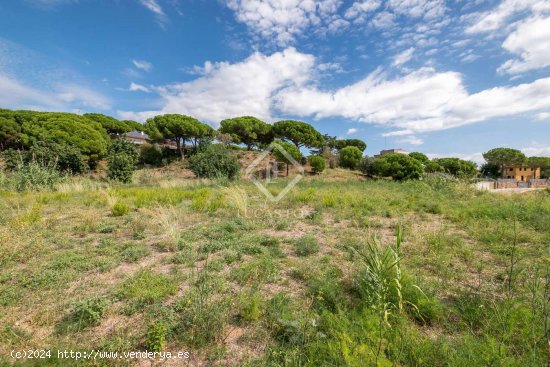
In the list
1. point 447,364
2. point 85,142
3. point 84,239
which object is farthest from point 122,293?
point 85,142

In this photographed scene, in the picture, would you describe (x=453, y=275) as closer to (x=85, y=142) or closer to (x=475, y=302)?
(x=475, y=302)

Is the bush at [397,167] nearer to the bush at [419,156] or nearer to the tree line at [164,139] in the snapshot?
the tree line at [164,139]

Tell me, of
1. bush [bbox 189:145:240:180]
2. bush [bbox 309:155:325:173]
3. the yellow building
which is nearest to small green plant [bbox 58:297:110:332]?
bush [bbox 189:145:240:180]

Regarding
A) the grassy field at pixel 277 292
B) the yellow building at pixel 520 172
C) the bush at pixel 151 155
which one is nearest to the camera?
the grassy field at pixel 277 292

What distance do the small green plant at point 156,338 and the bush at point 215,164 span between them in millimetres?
12624

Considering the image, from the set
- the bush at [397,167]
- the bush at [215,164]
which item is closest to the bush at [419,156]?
the bush at [397,167]

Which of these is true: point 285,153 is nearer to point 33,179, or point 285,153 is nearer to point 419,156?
point 33,179

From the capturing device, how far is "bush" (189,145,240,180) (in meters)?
14.4

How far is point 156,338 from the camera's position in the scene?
69.1 inches

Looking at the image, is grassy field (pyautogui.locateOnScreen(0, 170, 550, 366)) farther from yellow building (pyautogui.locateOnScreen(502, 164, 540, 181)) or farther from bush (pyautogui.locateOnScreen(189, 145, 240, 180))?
yellow building (pyautogui.locateOnScreen(502, 164, 540, 181))

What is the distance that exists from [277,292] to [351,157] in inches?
1063

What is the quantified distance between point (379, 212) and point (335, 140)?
34.1 metres

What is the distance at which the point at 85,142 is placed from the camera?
18.1 metres

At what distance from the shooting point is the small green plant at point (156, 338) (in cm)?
174
